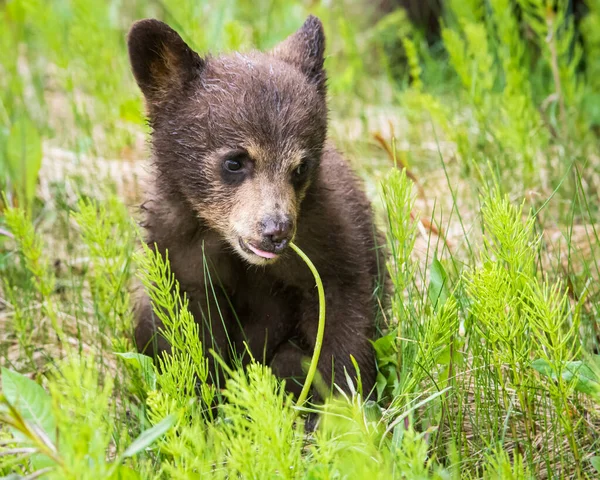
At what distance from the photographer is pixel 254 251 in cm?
335

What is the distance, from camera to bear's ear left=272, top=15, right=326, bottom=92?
12.5ft

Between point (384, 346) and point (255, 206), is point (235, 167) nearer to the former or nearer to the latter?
point (255, 206)

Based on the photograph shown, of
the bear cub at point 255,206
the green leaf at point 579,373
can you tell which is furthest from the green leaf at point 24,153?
the green leaf at point 579,373

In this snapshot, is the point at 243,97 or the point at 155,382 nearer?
the point at 155,382

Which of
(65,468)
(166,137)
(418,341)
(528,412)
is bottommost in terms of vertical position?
(528,412)

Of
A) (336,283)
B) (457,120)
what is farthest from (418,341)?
(457,120)

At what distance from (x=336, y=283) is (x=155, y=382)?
3.26 feet

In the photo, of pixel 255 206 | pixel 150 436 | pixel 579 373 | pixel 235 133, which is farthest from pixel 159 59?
pixel 579 373

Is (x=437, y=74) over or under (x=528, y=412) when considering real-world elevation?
over

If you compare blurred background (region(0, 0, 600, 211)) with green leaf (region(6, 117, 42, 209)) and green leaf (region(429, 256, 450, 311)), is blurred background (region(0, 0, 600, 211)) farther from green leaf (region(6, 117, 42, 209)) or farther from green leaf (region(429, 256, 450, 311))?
green leaf (region(429, 256, 450, 311))

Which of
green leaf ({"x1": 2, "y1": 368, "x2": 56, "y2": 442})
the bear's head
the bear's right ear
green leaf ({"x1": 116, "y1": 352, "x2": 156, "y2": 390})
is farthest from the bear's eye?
green leaf ({"x1": 2, "y1": 368, "x2": 56, "y2": 442})

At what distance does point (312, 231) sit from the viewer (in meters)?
3.69

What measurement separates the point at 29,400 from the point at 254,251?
1.10 metres

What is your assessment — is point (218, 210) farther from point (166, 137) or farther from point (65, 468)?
point (65, 468)
